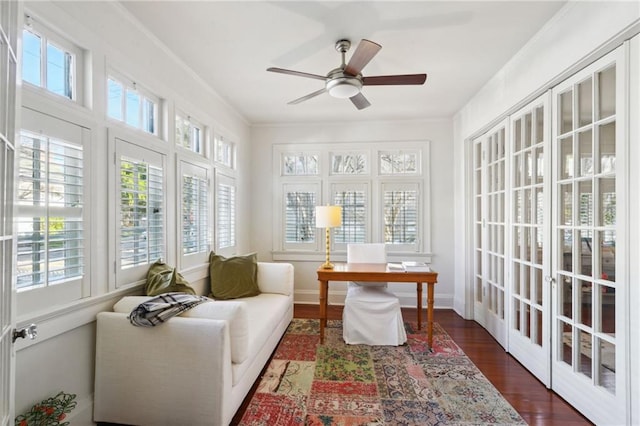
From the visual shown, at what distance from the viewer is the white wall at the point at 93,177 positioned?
4.96 ft

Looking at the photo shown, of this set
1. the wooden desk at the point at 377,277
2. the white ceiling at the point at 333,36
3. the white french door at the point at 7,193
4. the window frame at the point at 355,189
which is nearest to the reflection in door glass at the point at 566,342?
the wooden desk at the point at 377,277

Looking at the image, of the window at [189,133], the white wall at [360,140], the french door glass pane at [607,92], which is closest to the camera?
the french door glass pane at [607,92]

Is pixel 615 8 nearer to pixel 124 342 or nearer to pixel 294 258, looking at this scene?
pixel 124 342

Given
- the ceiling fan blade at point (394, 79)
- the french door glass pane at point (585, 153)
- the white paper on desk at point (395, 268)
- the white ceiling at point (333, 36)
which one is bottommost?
the white paper on desk at point (395, 268)

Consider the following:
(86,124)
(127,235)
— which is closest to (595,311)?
(127,235)

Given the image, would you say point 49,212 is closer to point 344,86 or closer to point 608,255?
point 344,86

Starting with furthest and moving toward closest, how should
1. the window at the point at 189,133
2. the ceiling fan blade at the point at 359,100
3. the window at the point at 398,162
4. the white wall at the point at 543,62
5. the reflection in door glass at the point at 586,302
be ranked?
the window at the point at 398,162
the window at the point at 189,133
the ceiling fan blade at the point at 359,100
the reflection in door glass at the point at 586,302
the white wall at the point at 543,62

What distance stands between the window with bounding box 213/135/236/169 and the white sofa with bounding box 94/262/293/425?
212cm

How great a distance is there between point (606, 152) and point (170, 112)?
312 centimetres

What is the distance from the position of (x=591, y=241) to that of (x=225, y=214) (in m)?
3.37

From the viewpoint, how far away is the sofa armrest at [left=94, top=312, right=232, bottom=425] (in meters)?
1.70

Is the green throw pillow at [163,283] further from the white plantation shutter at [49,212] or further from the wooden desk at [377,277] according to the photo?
the wooden desk at [377,277]

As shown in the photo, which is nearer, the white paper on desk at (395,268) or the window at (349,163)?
the white paper on desk at (395,268)

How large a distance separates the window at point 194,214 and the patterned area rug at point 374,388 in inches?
48.4
